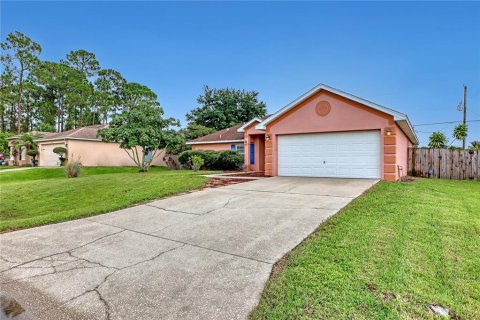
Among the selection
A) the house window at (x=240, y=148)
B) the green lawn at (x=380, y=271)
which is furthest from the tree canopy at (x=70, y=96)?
the green lawn at (x=380, y=271)

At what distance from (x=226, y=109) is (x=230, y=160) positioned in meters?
20.8

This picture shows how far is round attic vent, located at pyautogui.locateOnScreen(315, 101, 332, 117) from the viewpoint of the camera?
39.0 feet

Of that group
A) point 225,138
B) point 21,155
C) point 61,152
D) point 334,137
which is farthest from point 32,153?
point 334,137

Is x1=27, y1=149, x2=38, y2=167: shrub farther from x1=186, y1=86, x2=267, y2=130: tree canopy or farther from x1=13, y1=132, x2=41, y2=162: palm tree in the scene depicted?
x1=186, y1=86, x2=267, y2=130: tree canopy

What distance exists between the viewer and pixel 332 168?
466 inches

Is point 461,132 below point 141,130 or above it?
above

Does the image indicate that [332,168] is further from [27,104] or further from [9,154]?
[27,104]

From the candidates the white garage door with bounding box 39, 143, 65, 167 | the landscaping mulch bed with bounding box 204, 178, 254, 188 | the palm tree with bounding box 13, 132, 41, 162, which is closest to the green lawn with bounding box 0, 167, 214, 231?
the landscaping mulch bed with bounding box 204, 178, 254, 188

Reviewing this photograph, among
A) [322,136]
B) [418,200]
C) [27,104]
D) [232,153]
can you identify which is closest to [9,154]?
[27,104]

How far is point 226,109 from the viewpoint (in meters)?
37.9

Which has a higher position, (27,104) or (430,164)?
(27,104)

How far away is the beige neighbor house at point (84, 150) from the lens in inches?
910

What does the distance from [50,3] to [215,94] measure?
26772mm

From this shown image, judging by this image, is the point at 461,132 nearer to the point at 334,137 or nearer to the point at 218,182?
the point at 334,137
